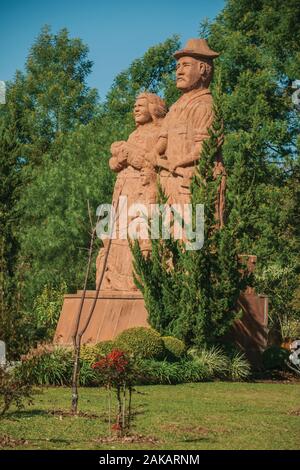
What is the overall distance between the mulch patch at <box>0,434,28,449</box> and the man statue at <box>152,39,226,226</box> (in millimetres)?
10483

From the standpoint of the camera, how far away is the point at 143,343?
1714 cm

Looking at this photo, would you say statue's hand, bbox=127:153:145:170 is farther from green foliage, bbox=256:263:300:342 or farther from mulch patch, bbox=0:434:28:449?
mulch patch, bbox=0:434:28:449

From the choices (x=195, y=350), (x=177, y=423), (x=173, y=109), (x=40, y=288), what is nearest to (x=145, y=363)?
(x=195, y=350)

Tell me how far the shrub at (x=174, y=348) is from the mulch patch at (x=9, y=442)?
7787 mm

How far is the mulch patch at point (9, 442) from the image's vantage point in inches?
379

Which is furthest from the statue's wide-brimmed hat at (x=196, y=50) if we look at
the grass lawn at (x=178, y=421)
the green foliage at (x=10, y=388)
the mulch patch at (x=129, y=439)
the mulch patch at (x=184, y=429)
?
the mulch patch at (x=129, y=439)

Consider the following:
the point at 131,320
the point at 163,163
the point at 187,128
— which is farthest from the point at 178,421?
the point at 163,163

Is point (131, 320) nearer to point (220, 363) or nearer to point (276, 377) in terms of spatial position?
point (220, 363)

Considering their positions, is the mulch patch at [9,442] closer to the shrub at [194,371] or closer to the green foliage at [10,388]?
the green foliage at [10,388]

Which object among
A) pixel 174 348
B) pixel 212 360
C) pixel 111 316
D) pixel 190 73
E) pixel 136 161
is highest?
pixel 190 73

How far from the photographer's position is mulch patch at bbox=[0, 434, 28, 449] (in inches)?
379

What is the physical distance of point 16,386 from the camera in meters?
10.2

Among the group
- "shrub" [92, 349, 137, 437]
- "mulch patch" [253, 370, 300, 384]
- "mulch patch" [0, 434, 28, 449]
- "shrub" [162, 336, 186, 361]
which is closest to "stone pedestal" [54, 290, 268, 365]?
"mulch patch" [253, 370, 300, 384]

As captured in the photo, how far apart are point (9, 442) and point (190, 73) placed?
12.6 meters
